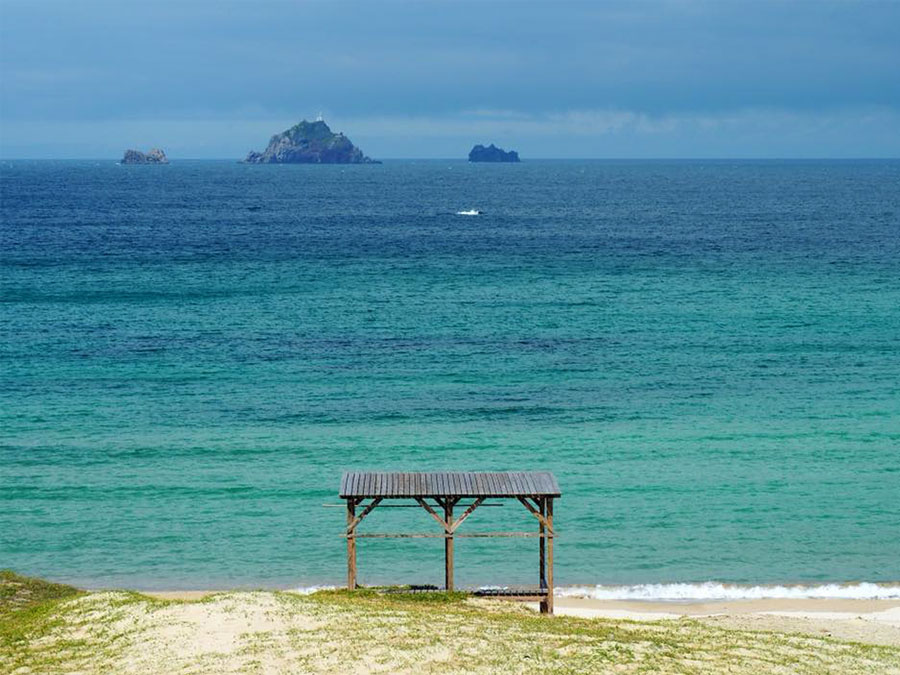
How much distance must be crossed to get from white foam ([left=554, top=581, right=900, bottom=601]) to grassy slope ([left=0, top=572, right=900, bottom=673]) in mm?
6213

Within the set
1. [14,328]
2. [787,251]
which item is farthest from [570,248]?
[14,328]

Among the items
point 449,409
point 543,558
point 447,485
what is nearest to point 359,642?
point 447,485

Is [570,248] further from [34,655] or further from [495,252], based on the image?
[34,655]

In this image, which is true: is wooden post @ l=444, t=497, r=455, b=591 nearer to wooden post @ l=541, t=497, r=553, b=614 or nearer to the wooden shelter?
the wooden shelter

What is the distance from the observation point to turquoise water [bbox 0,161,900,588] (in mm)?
37438

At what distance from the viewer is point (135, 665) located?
75.2ft

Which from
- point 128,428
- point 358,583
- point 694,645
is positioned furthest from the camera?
point 128,428

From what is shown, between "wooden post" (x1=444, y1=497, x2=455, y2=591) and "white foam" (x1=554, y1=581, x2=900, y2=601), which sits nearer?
"wooden post" (x1=444, y1=497, x2=455, y2=591)

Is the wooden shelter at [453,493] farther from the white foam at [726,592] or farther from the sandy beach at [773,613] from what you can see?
the white foam at [726,592]

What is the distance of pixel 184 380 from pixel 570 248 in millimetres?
61743

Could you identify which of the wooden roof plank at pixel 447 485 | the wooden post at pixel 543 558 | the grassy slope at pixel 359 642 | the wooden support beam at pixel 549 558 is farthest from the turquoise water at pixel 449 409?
the grassy slope at pixel 359 642

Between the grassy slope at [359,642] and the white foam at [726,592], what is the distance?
6213 millimetres

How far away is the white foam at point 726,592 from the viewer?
3400cm

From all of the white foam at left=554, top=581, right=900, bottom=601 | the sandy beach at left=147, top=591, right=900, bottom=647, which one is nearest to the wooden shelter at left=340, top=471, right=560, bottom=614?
the sandy beach at left=147, top=591, right=900, bottom=647
